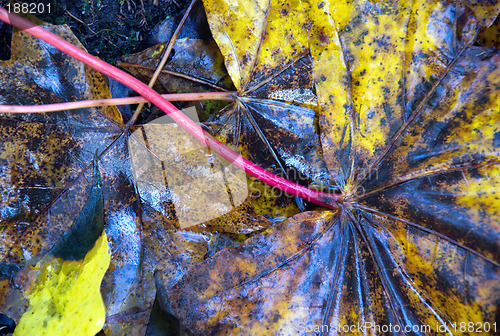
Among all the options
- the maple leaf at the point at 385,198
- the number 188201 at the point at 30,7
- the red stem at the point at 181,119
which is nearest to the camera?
the maple leaf at the point at 385,198

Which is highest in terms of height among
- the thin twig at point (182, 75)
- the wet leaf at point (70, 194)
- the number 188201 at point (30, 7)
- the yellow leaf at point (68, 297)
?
the number 188201 at point (30, 7)

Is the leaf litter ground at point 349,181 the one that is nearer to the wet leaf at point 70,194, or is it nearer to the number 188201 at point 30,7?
the wet leaf at point 70,194

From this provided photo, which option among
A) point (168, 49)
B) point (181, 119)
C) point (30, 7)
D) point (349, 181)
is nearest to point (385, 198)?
point (349, 181)

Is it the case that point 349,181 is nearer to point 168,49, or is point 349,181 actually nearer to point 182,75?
point 182,75

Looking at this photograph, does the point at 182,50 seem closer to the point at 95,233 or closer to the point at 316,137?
the point at 316,137

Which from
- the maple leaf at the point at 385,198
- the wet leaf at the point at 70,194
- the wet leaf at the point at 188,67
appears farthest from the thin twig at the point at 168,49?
the maple leaf at the point at 385,198

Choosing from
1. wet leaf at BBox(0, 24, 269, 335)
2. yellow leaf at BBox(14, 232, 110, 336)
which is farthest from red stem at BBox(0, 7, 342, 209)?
yellow leaf at BBox(14, 232, 110, 336)

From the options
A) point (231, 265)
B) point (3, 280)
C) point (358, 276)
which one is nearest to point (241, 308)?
point (231, 265)
